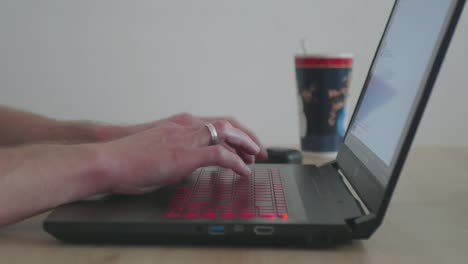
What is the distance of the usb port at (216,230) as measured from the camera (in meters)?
0.52

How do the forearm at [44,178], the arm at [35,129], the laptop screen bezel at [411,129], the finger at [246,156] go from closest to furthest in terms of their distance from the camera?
the laptop screen bezel at [411,129] → the forearm at [44,178] → the finger at [246,156] → the arm at [35,129]

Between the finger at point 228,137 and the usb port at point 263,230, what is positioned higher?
the usb port at point 263,230

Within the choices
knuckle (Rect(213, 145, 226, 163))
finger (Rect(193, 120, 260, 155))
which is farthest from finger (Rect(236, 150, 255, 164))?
knuckle (Rect(213, 145, 226, 163))

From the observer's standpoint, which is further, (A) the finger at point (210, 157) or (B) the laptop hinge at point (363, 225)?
(A) the finger at point (210, 157)

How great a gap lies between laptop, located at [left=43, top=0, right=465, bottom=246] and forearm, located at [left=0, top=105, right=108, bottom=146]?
0.41 m

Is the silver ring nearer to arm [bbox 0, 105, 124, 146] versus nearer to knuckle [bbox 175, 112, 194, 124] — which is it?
knuckle [bbox 175, 112, 194, 124]

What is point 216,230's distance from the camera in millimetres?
522

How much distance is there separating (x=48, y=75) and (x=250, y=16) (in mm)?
814

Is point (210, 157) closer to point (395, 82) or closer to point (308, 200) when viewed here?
point (308, 200)

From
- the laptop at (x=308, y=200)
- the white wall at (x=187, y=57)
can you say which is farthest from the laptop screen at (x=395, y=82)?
the white wall at (x=187, y=57)

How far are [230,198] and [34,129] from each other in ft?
2.02

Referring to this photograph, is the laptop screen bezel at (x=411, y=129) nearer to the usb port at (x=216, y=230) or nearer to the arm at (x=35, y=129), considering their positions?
the usb port at (x=216, y=230)

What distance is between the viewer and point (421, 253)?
52cm

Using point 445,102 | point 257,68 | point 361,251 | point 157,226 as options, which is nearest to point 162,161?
point 157,226
